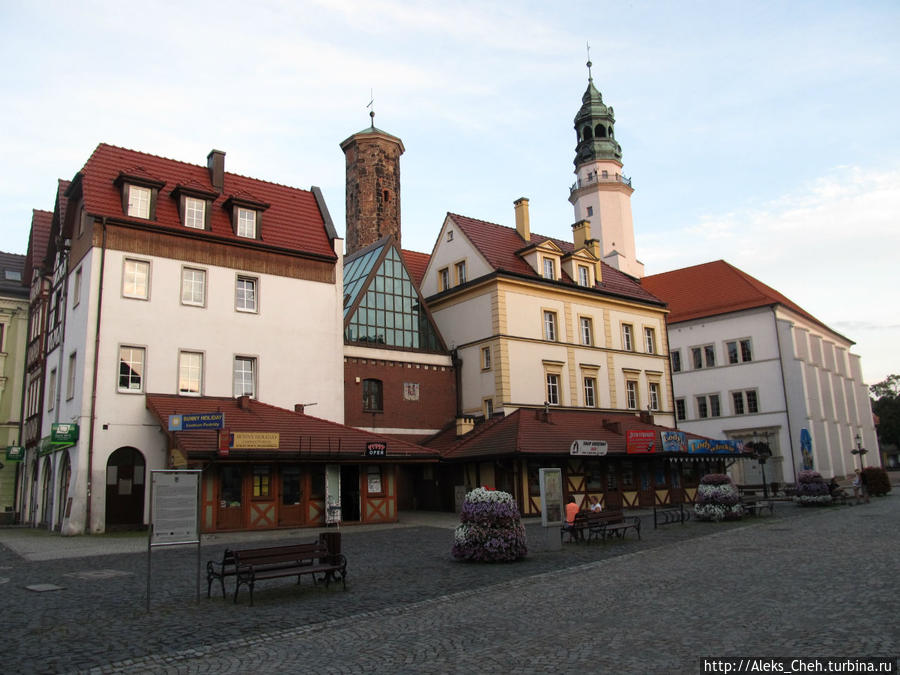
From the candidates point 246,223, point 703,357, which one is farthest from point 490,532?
point 703,357

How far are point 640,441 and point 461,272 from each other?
13073 mm

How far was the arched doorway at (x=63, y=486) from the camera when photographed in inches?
1024

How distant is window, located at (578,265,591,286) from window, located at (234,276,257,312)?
62.3 feet

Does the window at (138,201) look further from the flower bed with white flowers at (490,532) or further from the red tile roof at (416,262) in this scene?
the red tile roof at (416,262)

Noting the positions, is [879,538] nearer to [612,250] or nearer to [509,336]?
[509,336]

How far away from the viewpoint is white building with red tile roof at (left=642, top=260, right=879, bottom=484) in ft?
171

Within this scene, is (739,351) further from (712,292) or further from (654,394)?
(654,394)

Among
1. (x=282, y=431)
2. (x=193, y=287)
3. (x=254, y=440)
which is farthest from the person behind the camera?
(x=193, y=287)

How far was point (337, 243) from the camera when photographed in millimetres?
32500

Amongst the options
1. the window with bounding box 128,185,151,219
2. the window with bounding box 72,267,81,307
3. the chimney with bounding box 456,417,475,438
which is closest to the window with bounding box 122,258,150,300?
the window with bounding box 128,185,151,219

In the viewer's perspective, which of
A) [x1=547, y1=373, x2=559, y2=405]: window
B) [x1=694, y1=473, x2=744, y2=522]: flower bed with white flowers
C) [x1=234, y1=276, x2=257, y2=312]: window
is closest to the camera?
[x1=694, y1=473, x2=744, y2=522]: flower bed with white flowers

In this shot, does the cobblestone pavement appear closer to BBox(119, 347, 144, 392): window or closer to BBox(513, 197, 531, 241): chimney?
BBox(119, 347, 144, 392): window

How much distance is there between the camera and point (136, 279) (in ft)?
87.8

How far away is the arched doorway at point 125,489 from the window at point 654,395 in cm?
2829
